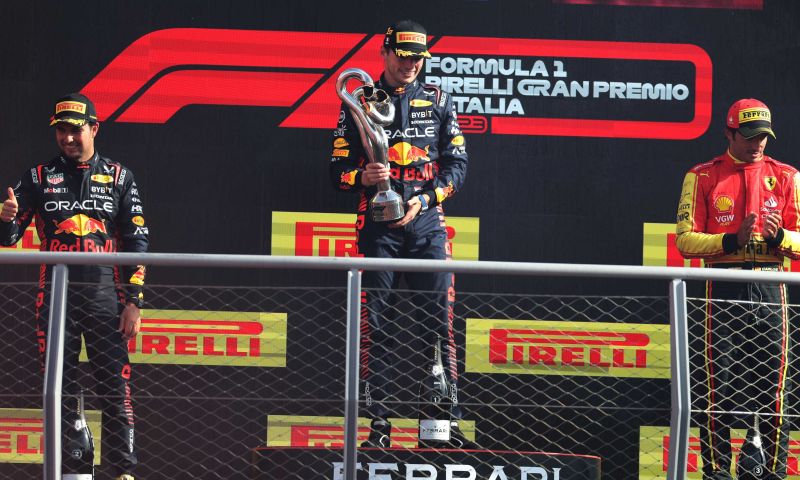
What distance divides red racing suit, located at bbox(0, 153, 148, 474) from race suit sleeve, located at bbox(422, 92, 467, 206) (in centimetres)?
110

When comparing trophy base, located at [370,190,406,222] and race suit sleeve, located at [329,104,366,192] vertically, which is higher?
race suit sleeve, located at [329,104,366,192]

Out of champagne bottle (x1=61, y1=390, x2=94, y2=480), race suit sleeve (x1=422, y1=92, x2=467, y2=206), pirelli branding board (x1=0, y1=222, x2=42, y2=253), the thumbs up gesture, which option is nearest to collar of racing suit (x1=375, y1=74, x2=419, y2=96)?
race suit sleeve (x1=422, y1=92, x2=467, y2=206)

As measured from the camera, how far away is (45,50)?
430 cm

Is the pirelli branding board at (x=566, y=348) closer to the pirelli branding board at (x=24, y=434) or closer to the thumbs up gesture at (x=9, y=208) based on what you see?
the pirelli branding board at (x=24, y=434)

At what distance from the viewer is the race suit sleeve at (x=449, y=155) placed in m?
3.69

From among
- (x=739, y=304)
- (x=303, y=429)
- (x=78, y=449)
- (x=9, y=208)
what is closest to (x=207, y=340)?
(x=303, y=429)

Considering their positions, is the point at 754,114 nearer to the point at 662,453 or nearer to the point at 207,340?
the point at 662,453

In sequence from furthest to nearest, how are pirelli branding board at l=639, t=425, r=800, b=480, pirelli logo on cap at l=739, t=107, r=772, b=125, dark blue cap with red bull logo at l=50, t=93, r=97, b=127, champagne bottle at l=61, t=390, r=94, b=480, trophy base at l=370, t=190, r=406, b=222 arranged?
pirelli branding board at l=639, t=425, r=800, b=480 < pirelli logo on cap at l=739, t=107, r=772, b=125 < dark blue cap with red bull logo at l=50, t=93, r=97, b=127 < trophy base at l=370, t=190, r=406, b=222 < champagne bottle at l=61, t=390, r=94, b=480

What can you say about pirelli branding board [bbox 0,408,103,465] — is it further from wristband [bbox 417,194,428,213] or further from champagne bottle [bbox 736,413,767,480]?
champagne bottle [bbox 736,413,767,480]

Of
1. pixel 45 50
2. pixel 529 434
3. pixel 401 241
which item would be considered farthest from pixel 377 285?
pixel 45 50

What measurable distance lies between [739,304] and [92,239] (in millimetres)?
2294

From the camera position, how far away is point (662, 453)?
4336 millimetres

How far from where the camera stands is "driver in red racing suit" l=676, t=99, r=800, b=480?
344 cm

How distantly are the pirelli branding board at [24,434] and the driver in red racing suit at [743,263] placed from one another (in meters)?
2.44
